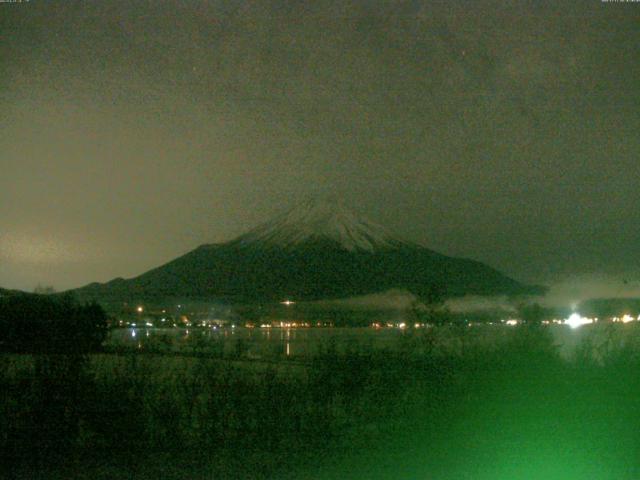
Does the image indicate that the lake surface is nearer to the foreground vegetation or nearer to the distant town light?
the foreground vegetation

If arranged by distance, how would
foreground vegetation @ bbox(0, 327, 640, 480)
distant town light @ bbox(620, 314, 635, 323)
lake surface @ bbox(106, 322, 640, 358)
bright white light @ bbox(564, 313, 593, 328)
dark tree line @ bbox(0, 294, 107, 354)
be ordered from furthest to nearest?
bright white light @ bbox(564, 313, 593, 328) → distant town light @ bbox(620, 314, 635, 323) → lake surface @ bbox(106, 322, 640, 358) → dark tree line @ bbox(0, 294, 107, 354) → foreground vegetation @ bbox(0, 327, 640, 480)

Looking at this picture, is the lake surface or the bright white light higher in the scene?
the bright white light

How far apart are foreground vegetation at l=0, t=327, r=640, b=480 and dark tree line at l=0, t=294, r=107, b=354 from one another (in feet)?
1.19

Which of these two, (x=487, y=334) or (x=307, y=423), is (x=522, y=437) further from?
(x=487, y=334)

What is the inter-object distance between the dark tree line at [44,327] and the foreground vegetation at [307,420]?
1.19ft

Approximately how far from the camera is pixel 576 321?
72.3ft

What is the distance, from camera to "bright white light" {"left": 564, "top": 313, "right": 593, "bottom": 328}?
21281 millimetres

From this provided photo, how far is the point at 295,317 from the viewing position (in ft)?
170

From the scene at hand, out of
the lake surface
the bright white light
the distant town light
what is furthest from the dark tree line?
the distant town light

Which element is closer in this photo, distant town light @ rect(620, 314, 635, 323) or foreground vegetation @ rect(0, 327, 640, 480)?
foreground vegetation @ rect(0, 327, 640, 480)

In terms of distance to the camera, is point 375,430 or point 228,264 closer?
point 375,430

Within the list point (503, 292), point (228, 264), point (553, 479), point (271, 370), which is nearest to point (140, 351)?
point (271, 370)

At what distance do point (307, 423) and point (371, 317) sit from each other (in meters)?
28.7

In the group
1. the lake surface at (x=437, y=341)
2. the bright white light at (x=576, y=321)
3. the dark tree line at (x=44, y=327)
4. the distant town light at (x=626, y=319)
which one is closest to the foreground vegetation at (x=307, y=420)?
the dark tree line at (x=44, y=327)
